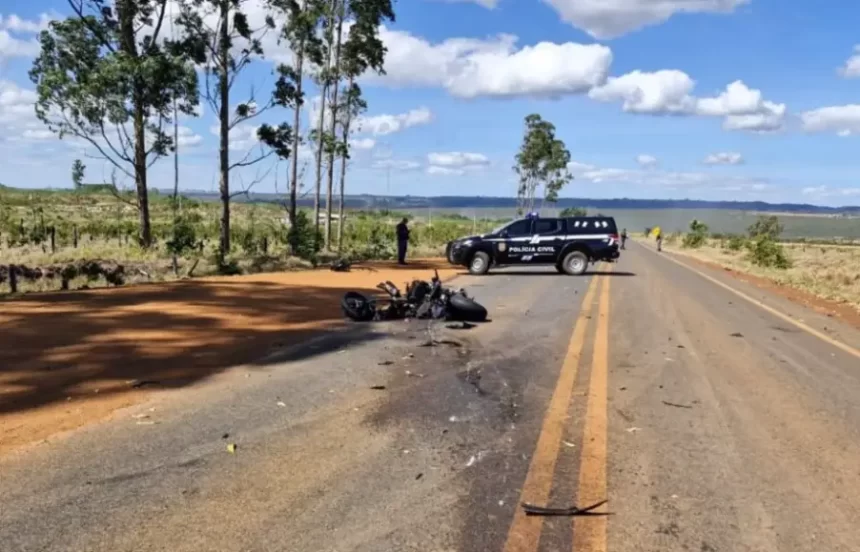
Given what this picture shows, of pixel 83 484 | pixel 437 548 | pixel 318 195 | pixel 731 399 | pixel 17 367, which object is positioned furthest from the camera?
pixel 318 195

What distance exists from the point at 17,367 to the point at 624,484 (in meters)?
6.18

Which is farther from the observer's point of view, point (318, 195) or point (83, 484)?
point (318, 195)

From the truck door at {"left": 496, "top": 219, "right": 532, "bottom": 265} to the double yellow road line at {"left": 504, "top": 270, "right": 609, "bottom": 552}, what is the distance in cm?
1531

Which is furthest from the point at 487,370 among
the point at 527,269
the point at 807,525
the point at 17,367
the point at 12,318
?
the point at 527,269

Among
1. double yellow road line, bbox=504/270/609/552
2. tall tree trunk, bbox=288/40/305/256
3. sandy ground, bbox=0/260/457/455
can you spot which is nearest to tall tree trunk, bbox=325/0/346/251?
tall tree trunk, bbox=288/40/305/256

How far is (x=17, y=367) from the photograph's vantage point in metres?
7.82

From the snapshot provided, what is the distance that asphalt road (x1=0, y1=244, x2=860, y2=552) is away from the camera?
13.1 ft

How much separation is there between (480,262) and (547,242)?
7.33ft

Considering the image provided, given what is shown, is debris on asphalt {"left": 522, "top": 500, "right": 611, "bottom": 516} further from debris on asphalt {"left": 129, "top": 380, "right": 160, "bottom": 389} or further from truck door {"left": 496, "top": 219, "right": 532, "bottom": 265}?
truck door {"left": 496, "top": 219, "right": 532, "bottom": 265}

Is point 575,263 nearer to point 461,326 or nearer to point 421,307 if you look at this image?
point 421,307

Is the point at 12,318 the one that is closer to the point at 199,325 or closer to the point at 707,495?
the point at 199,325

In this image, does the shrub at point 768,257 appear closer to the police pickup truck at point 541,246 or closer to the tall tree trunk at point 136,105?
the police pickup truck at point 541,246

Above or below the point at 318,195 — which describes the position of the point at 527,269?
below

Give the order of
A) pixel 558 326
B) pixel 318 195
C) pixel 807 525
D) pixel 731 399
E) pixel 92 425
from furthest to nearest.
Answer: pixel 318 195, pixel 558 326, pixel 731 399, pixel 92 425, pixel 807 525
